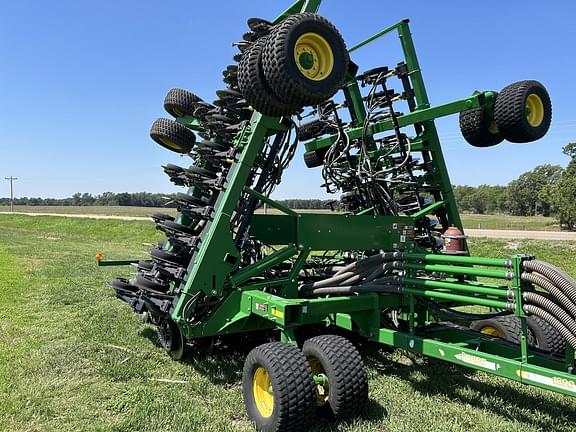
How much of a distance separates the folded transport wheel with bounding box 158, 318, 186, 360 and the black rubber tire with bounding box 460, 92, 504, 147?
3.84 m

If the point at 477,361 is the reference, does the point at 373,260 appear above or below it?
above

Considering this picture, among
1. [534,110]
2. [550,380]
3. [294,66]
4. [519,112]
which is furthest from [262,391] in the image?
[534,110]

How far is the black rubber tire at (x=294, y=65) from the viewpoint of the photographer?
3.54 meters

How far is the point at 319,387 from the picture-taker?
3.87 meters

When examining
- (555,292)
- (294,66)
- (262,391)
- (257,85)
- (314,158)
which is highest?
(294,66)

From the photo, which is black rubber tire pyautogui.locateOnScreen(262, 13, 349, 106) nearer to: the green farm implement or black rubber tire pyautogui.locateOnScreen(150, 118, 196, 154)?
the green farm implement

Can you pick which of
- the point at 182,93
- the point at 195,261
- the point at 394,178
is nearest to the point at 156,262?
the point at 195,261

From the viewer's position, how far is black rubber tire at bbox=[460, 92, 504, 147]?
5637 mm

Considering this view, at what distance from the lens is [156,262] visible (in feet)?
17.0

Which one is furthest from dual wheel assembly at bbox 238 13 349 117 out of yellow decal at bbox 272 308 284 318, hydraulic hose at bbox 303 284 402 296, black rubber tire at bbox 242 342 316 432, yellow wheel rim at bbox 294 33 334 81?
black rubber tire at bbox 242 342 316 432

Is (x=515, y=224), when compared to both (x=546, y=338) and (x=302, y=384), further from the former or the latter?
(x=302, y=384)

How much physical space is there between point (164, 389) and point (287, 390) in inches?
55.9

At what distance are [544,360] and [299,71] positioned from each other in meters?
2.61

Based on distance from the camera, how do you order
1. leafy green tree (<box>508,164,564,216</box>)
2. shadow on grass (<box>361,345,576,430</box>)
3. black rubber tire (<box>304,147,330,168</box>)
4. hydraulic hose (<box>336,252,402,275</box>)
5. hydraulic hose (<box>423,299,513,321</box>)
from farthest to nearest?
leafy green tree (<box>508,164,564,216</box>) → black rubber tire (<box>304,147,330,168</box>) → hydraulic hose (<box>336,252,402,275</box>) → hydraulic hose (<box>423,299,513,321</box>) → shadow on grass (<box>361,345,576,430</box>)
